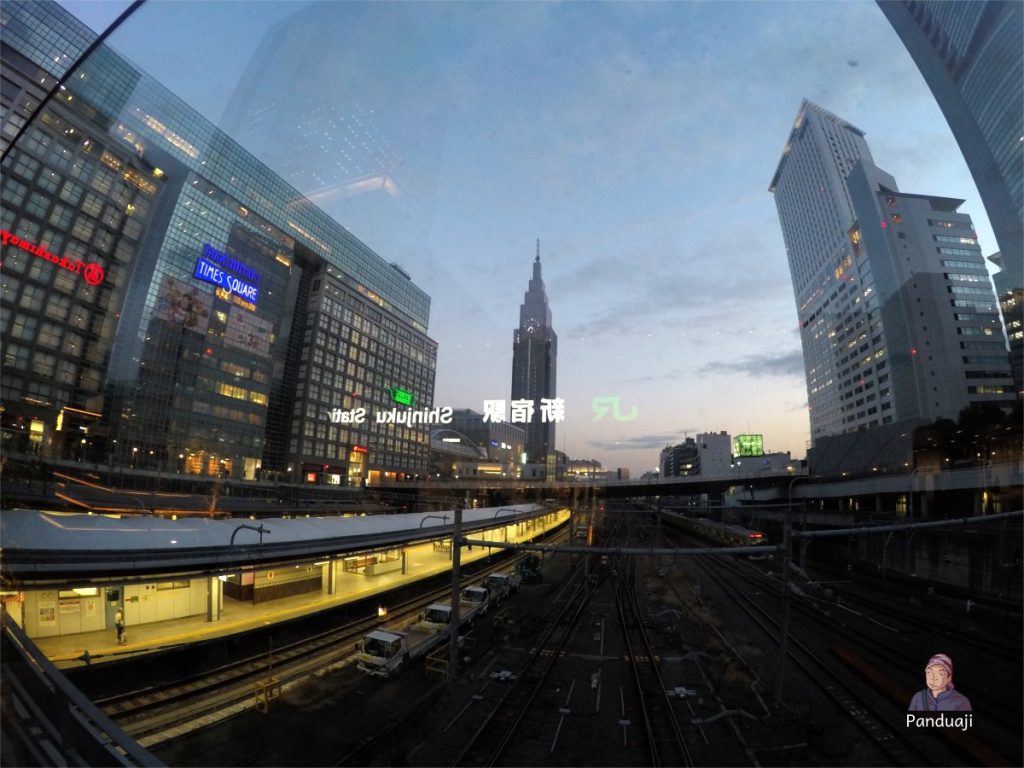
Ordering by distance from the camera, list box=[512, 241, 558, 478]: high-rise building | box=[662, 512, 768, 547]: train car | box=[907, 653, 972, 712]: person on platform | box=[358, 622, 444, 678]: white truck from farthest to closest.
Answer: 1. box=[662, 512, 768, 547]: train car
2. box=[512, 241, 558, 478]: high-rise building
3. box=[358, 622, 444, 678]: white truck
4. box=[907, 653, 972, 712]: person on platform

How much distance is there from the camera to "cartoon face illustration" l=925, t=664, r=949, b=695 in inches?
230

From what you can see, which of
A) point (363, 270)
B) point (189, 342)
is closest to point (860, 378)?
point (189, 342)

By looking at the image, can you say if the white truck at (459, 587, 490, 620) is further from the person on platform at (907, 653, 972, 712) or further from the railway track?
the person on platform at (907, 653, 972, 712)

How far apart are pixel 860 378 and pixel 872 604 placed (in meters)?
9.27

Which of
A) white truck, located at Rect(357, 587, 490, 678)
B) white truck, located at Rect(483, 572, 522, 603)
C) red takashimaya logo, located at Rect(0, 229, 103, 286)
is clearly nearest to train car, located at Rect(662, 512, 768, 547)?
white truck, located at Rect(483, 572, 522, 603)

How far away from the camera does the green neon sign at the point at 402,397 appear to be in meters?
66.2

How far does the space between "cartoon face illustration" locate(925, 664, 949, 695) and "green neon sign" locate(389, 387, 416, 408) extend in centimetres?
6408

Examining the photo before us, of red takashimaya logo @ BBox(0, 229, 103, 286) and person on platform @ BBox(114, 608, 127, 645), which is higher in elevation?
red takashimaya logo @ BBox(0, 229, 103, 286)

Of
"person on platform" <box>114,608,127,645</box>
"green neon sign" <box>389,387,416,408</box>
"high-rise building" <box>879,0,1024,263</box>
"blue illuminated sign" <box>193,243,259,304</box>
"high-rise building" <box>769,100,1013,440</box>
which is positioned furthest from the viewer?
"green neon sign" <box>389,387,416,408</box>

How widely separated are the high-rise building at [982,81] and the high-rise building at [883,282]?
618 mm

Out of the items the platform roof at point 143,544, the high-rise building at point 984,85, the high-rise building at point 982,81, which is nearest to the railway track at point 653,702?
the high-rise building at point 984,85

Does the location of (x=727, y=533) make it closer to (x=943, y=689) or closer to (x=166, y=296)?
(x=943, y=689)

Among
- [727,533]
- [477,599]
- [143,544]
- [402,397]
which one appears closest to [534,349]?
[477,599]

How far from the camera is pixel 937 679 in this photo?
5871 millimetres
